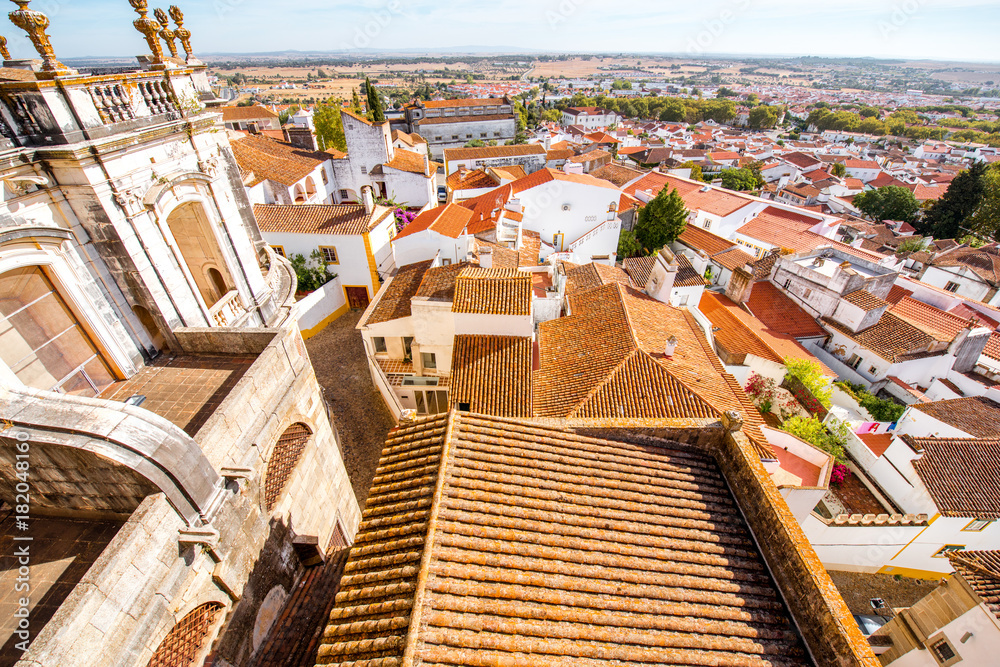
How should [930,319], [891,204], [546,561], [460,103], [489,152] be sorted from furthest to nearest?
[460,103], [891,204], [489,152], [930,319], [546,561]

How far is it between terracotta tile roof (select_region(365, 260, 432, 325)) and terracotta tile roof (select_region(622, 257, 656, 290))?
497 inches

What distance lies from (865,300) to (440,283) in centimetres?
2616

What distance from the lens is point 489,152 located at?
167ft

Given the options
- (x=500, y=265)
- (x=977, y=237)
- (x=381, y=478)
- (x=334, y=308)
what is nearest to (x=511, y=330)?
(x=500, y=265)

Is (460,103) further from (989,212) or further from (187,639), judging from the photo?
(187,639)

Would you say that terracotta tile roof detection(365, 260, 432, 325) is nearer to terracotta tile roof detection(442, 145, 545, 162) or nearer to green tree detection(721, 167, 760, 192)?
terracotta tile roof detection(442, 145, 545, 162)

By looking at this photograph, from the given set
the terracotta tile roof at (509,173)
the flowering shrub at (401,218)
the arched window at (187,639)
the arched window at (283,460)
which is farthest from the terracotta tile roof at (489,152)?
the arched window at (187,639)

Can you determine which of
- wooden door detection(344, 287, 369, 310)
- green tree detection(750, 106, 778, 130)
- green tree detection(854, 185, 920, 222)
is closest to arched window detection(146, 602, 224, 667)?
wooden door detection(344, 287, 369, 310)

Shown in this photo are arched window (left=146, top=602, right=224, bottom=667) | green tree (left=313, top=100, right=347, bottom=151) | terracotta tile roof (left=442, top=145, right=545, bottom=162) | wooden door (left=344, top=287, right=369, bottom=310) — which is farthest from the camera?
terracotta tile roof (left=442, top=145, right=545, bottom=162)

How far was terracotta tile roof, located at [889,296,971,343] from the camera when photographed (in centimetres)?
2459

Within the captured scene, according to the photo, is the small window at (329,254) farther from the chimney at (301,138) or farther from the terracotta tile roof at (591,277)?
the chimney at (301,138)

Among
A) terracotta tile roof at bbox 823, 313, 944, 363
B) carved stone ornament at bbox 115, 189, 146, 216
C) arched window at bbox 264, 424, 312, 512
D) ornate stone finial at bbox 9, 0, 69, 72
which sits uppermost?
ornate stone finial at bbox 9, 0, 69, 72

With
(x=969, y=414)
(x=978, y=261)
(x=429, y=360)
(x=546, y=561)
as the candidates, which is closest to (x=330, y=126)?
(x=429, y=360)

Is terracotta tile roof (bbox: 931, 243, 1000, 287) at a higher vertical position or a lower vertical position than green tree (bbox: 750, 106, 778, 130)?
higher
